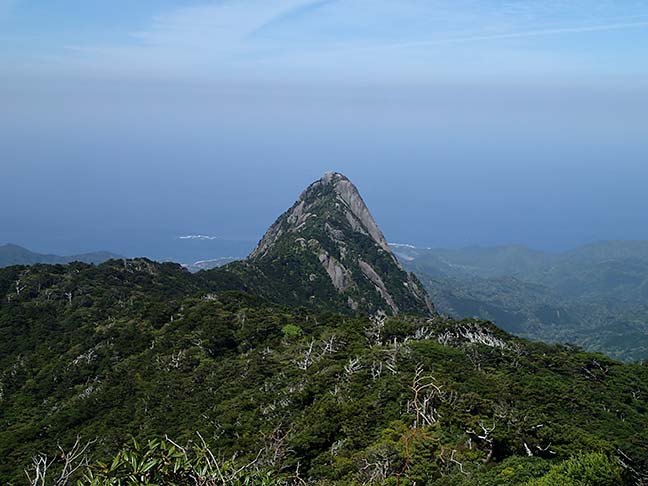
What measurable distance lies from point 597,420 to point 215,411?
15.1 metres

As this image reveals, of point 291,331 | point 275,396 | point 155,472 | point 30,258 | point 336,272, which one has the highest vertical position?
point 155,472

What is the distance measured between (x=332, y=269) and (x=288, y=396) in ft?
144

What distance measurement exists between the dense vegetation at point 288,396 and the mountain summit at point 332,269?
19.4 m

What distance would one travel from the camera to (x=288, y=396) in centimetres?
2452

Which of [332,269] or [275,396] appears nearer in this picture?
[275,396]

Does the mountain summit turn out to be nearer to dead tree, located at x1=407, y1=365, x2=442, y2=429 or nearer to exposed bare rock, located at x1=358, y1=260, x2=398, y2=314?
exposed bare rock, located at x1=358, y1=260, x2=398, y2=314

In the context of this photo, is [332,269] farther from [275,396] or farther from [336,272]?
Answer: [275,396]

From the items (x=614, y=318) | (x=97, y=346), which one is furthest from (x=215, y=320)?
(x=614, y=318)

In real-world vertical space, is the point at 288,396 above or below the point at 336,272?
above

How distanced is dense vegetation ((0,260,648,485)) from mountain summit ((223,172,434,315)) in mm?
19388

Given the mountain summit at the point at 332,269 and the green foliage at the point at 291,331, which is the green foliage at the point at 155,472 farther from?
the mountain summit at the point at 332,269

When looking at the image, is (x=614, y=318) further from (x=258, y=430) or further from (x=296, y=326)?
(x=258, y=430)

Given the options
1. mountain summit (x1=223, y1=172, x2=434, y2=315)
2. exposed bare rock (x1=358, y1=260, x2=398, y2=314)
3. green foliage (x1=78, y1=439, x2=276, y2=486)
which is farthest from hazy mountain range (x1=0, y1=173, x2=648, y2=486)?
exposed bare rock (x1=358, y1=260, x2=398, y2=314)

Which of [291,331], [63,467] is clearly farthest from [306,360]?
[63,467]
